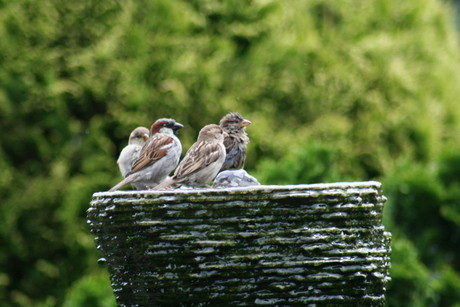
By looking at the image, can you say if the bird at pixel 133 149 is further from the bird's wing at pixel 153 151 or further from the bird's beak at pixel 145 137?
the bird's wing at pixel 153 151

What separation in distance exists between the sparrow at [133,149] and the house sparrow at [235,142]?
0.46 metres

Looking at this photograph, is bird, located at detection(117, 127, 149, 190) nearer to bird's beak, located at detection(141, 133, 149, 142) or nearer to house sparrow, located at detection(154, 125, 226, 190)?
bird's beak, located at detection(141, 133, 149, 142)

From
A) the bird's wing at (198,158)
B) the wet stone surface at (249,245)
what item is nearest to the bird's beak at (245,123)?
the bird's wing at (198,158)

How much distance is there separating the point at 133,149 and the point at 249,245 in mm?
1383

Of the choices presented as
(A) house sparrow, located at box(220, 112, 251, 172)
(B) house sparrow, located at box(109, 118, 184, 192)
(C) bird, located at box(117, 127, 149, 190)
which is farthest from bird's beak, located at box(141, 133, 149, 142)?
(A) house sparrow, located at box(220, 112, 251, 172)

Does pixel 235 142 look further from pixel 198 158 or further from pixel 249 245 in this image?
pixel 249 245

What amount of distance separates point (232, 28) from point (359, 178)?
7.17 feet

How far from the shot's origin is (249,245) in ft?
6.95

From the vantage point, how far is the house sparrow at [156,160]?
2.95 metres

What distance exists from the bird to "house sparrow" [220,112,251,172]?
0.46 metres

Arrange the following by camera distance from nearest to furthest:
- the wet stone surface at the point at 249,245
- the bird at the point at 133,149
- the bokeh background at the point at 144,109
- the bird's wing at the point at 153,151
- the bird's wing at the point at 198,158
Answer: the wet stone surface at the point at 249,245, the bird's wing at the point at 198,158, the bird's wing at the point at 153,151, the bird at the point at 133,149, the bokeh background at the point at 144,109

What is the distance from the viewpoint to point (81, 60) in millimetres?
6371

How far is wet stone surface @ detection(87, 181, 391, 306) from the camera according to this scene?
212 centimetres

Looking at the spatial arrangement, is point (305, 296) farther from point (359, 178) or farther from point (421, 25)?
point (421, 25)
